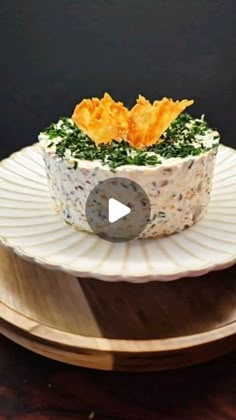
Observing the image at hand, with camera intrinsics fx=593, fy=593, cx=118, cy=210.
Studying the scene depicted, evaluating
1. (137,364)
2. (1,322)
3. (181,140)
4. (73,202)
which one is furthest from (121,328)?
(181,140)

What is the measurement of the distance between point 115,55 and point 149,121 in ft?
2.39

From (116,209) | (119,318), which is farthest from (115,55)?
(119,318)

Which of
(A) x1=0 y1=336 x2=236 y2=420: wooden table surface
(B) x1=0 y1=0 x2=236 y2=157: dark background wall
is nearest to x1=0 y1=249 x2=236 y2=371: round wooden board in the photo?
(A) x1=0 y1=336 x2=236 y2=420: wooden table surface

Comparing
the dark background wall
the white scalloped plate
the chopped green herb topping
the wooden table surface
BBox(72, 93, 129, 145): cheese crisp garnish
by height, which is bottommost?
the wooden table surface

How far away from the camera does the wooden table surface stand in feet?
2.75

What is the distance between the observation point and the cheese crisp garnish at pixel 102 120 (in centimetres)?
108

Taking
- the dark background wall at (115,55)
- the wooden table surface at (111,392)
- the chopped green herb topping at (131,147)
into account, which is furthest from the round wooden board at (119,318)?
the dark background wall at (115,55)

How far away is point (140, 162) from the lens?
3.43ft

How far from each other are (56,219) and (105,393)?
39 cm

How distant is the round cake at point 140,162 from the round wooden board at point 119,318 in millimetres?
131

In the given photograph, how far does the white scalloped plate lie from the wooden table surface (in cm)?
15

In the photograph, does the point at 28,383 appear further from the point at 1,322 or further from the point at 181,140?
the point at 181,140

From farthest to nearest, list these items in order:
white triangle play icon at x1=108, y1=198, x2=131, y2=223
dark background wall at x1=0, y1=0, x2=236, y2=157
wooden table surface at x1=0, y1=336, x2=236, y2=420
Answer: dark background wall at x1=0, y1=0, x2=236, y2=157 → white triangle play icon at x1=108, y1=198, x2=131, y2=223 → wooden table surface at x1=0, y1=336, x2=236, y2=420
